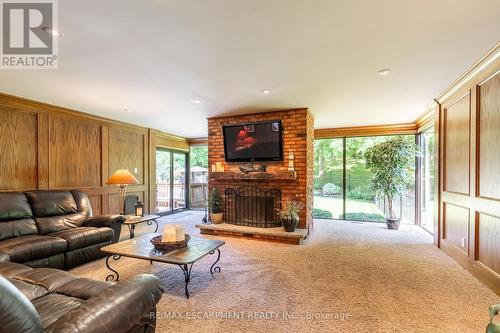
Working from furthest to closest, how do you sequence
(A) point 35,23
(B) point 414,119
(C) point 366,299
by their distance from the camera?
(B) point 414,119
(C) point 366,299
(A) point 35,23

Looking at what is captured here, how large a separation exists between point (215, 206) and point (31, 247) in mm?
2894

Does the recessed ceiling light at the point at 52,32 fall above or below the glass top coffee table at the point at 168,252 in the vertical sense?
above

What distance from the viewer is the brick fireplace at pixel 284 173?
4.53 metres

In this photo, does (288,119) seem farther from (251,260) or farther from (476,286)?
(476,286)

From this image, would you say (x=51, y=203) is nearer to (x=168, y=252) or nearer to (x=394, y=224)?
(x=168, y=252)

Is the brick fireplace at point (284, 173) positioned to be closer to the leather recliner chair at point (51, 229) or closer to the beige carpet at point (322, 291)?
the beige carpet at point (322, 291)

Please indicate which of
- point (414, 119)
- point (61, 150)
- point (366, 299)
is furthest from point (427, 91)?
point (61, 150)

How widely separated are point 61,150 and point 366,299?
530cm

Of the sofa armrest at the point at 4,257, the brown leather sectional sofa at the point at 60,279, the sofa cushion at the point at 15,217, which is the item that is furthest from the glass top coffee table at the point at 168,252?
the sofa cushion at the point at 15,217

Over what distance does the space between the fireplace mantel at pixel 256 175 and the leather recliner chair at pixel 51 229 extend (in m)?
1.94

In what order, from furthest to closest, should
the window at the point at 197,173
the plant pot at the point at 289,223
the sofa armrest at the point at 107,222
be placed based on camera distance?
1. the window at the point at 197,173
2. the plant pot at the point at 289,223
3. the sofa armrest at the point at 107,222

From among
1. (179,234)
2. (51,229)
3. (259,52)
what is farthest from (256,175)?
(51,229)

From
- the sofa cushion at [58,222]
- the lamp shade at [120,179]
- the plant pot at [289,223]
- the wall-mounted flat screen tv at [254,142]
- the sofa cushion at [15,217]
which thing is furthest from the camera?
the wall-mounted flat screen tv at [254,142]

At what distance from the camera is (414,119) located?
5.43 metres
